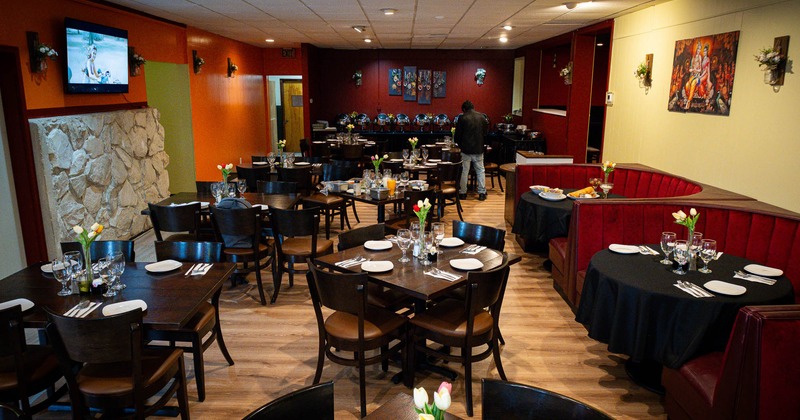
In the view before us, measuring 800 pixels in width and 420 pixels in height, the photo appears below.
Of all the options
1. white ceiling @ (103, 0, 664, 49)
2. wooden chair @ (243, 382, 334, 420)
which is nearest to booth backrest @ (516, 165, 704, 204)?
white ceiling @ (103, 0, 664, 49)

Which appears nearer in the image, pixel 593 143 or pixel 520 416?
pixel 520 416

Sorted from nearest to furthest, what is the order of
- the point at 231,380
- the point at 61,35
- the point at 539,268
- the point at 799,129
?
the point at 231,380 → the point at 799,129 → the point at 61,35 → the point at 539,268

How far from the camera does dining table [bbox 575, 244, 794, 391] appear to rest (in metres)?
2.95

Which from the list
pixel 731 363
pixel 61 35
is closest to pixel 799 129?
pixel 731 363

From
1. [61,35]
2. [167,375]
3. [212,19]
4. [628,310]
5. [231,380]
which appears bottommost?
[231,380]

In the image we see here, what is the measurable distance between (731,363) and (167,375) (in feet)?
9.25

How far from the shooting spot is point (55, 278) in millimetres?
3111

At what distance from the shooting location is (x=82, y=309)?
2775 mm

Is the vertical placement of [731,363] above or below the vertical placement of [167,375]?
above

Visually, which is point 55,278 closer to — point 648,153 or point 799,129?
point 799,129

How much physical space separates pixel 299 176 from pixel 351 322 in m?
4.24

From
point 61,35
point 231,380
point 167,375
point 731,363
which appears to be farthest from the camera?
point 61,35

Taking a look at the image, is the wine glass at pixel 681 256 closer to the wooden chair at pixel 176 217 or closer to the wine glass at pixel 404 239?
the wine glass at pixel 404 239

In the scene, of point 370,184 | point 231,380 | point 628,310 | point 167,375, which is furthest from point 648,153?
point 167,375
